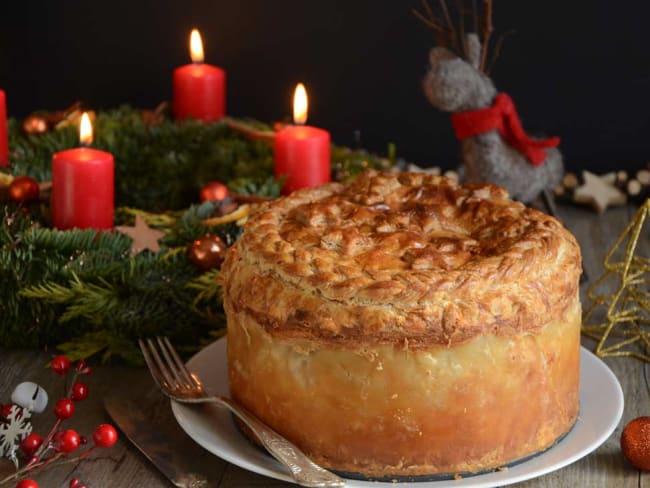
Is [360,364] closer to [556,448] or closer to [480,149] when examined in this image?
[556,448]

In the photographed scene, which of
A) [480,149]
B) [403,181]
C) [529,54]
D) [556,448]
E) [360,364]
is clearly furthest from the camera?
[529,54]

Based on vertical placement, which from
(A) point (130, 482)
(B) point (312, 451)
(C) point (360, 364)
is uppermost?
(C) point (360, 364)

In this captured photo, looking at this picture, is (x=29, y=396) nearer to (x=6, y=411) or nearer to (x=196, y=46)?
(x=6, y=411)

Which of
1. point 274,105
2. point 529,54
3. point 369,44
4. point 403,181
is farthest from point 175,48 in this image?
point 403,181

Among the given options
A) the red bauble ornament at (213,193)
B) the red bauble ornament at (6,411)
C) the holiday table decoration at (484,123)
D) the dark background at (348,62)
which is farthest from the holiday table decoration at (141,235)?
the dark background at (348,62)

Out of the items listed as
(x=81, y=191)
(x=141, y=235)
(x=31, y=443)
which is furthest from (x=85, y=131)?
(x=31, y=443)

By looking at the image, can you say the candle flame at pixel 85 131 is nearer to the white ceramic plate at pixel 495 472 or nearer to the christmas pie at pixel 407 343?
the white ceramic plate at pixel 495 472
